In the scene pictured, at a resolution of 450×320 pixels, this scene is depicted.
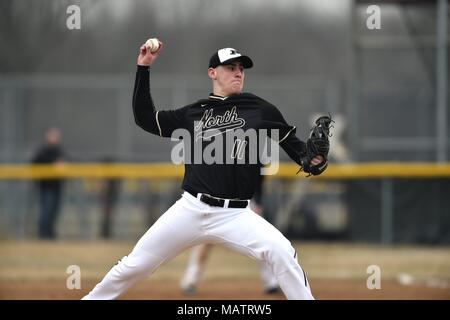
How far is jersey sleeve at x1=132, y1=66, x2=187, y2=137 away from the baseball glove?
89cm

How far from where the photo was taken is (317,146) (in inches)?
242

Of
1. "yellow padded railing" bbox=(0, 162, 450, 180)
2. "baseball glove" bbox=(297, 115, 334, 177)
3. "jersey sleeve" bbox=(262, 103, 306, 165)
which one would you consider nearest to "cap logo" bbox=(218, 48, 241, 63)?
"jersey sleeve" bbox=(262, 103, 306, 165)

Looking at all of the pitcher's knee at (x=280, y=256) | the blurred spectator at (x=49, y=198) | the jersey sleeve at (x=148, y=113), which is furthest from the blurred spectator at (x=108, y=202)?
the pitcher's knee at (x=280, y=256)

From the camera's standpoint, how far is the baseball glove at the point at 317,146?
6.14m

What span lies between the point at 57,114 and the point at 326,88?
544 centimetres

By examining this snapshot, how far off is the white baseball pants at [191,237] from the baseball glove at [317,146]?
1.66ft

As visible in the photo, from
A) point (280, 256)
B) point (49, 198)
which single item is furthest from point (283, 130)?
point (49, 198)

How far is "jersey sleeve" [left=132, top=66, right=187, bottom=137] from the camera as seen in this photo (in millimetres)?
6340

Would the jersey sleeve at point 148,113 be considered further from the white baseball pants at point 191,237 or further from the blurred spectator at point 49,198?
the blurred spectator at point 49,198

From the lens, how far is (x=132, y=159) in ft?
55.2

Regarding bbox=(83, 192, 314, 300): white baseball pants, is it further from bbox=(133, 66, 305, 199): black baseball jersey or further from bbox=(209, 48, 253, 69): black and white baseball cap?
bbox=(209, 48, 253, 69): black and white baseball cap

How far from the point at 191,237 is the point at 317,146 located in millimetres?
1037

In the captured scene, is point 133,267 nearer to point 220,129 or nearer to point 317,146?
point 220,129
